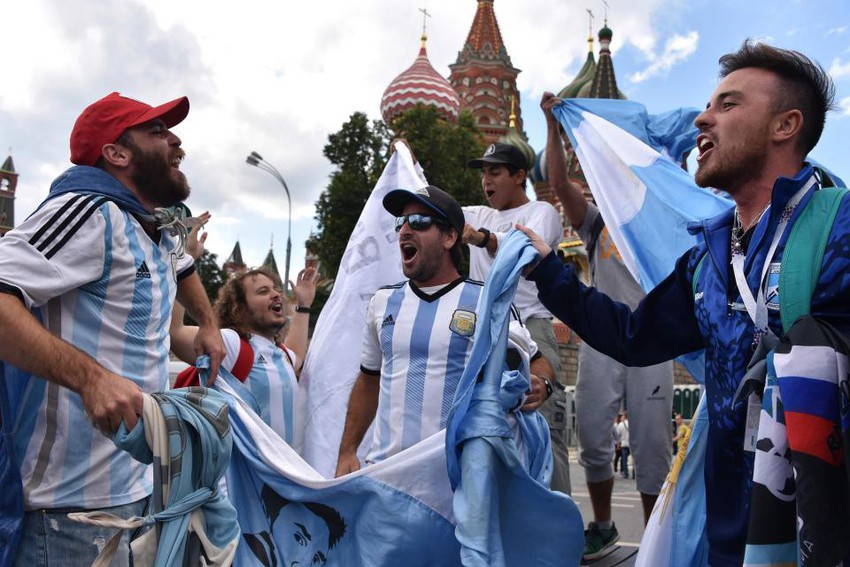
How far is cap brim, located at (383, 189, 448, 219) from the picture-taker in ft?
11.8

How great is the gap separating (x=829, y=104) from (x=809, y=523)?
1387mm

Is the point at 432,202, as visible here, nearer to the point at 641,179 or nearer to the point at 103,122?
the point at 641,179

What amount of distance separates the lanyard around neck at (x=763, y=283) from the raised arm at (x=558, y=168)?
2378 millimetres

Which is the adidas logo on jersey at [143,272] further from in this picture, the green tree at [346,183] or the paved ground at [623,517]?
the green tree at [346,183]

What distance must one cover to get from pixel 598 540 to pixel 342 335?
198cm

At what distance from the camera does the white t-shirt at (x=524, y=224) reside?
451 centimetres

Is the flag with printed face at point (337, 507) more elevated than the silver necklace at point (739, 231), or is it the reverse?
the silver necklace at point (739, 231)

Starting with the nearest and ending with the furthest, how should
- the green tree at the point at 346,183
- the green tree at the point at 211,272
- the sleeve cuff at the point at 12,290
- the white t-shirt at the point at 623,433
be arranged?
the sleeve cuff at the point at 12,290, the white t-shirt at the point at 623,433, the green tree at the point at 346,183, the green tree at the point at 211,272

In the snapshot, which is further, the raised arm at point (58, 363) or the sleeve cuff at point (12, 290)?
the sleeve cuff at point (12, 290)

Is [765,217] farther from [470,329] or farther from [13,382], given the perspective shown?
[13,382]

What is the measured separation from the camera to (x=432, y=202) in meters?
3.60

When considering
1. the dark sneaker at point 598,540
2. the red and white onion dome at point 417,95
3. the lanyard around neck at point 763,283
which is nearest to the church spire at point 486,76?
the red and white onion dome at point 417,95

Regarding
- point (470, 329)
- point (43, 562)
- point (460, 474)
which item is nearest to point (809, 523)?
point (460, 474)

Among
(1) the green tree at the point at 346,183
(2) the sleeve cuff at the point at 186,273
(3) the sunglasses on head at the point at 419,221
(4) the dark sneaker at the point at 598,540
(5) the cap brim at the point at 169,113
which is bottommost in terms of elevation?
(4) the dark sneaker at the point at 598,540
